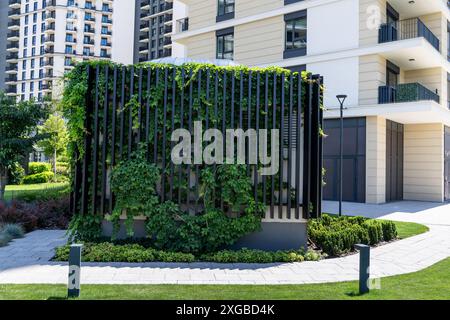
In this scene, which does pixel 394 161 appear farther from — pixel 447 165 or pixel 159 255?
pixel 159 255

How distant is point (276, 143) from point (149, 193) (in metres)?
3.04

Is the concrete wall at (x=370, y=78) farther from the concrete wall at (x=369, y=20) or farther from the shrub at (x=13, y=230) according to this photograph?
the shrub at (x=13, y=230)

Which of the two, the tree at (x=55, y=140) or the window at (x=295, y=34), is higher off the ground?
the window at (x=295, y=34)

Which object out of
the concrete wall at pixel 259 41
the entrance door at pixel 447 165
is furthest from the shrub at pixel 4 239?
the entrance door at pixel 447 165

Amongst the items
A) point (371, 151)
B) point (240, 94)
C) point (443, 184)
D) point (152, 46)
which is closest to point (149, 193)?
point (240, 94)

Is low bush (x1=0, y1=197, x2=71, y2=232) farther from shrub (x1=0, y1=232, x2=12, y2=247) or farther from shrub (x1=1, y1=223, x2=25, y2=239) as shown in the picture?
shrub (x1=0, y1=232, x2=12, y2=247)

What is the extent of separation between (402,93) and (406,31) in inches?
193

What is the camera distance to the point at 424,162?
24406mm

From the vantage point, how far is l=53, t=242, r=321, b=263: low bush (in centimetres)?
808

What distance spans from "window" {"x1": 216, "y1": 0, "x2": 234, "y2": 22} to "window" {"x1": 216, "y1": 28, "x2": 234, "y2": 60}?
0.92 meters

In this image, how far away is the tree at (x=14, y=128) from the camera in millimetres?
16219

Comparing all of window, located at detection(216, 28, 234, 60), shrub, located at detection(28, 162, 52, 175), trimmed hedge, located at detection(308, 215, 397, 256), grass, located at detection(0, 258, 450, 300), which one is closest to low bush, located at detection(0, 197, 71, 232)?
grass, located at detection(0, 258, 450, 300)

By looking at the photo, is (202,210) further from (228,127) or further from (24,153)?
(24,153)

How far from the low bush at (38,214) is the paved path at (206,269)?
82.7 inches
